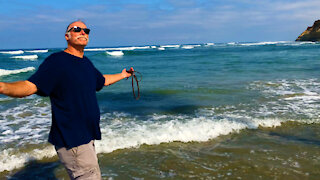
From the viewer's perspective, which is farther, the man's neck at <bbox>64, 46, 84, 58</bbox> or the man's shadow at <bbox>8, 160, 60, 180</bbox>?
the man's shadow at <bbox>8, 160, 60, 180</bbox>

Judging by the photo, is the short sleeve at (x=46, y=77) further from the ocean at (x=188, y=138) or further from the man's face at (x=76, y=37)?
the ocean at (x=188, y=138)

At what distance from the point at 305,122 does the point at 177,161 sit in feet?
12.6

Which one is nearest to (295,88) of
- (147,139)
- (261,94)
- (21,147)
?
(261,94)

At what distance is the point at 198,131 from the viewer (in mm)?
6141

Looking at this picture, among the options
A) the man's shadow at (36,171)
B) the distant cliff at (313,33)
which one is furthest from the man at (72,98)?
the distant cliff at (313,33)

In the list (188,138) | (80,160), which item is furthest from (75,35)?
(188,138)

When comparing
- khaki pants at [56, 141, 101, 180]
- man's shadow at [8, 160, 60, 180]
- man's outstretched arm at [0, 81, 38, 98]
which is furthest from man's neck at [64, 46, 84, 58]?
man's shadow at [8, 160, 60, 180]

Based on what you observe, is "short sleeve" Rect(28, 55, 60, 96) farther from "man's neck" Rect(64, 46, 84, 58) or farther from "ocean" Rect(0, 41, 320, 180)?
"ocean" Rect(0, 41, 320, 180)

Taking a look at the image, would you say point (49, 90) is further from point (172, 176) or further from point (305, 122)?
point (305, 122)

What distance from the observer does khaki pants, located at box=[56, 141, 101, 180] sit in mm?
2415

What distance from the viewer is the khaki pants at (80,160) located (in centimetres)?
242

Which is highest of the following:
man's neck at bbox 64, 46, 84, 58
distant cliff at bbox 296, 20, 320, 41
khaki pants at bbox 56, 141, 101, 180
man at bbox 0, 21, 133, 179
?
distant cliff at bbox 296, 20, 320, 41

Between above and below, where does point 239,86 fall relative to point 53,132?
below

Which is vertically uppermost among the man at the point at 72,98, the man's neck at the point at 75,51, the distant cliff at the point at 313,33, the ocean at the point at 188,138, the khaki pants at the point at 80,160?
the distant cliff at the point at 313,33
